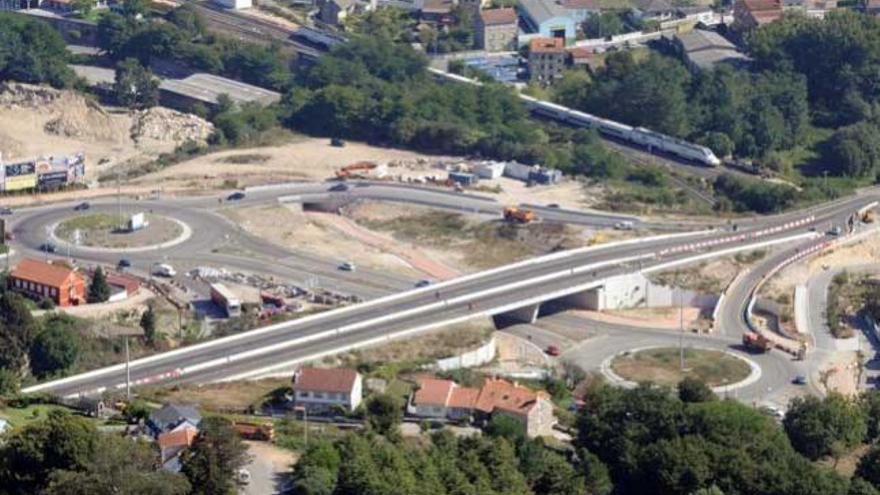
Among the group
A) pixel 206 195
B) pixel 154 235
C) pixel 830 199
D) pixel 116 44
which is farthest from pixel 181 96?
pixel 830 199

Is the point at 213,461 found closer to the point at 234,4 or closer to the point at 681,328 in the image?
the point at 681,328

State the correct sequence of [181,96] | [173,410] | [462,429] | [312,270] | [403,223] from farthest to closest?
[181,96] < [403,223] < [312,270] < [462,429] < [173,410]

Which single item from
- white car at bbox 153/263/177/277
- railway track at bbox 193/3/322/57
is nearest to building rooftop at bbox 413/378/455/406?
white car at bbox 153/263/177/277

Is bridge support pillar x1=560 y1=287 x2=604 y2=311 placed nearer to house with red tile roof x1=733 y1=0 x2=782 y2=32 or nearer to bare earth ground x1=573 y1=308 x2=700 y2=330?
bare earth ground x1=573 y1=308 x2=700 y2=330

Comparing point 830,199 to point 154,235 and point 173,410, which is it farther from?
point 173,410

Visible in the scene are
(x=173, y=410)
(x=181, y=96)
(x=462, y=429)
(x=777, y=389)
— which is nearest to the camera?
(x=173, y=410)

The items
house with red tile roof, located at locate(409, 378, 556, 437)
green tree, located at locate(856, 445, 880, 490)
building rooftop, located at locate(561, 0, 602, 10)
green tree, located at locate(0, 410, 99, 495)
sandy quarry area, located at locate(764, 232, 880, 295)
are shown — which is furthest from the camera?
building rooftop, located at locate(561, 0, 602, 10)
